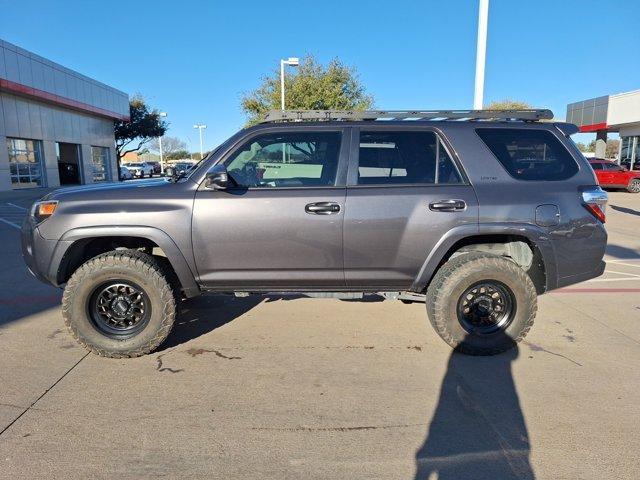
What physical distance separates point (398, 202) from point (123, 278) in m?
2.36

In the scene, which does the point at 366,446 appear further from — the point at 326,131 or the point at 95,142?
the point at 95,142

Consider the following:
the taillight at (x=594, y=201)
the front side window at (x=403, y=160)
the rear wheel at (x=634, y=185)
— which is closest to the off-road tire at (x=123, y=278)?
the front side window at (x=403, y=160)

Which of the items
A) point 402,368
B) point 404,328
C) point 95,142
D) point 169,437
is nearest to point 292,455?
point 169,437

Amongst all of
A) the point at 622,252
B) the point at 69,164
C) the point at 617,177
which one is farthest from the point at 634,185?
the point at 69,164

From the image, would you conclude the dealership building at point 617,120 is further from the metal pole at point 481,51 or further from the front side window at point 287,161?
the front side window at point 287,161

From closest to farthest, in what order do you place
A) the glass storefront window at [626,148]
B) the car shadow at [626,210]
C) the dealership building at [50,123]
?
the car shadow at [626,210]
the dealership building at [50,123]
the glass storefront window at [626,148]

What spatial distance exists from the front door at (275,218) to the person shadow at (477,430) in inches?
50.3

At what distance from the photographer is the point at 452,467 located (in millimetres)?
2482

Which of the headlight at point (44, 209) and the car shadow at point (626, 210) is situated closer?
the headlight at point (44, 209)

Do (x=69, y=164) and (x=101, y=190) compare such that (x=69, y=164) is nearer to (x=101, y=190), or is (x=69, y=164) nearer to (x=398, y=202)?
(x=101, y=190)

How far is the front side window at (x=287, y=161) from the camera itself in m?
3.82

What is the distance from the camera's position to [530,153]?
3.99 metres

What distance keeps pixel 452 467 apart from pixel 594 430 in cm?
106

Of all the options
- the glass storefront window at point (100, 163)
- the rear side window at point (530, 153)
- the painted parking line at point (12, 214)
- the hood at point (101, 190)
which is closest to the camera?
the hood at point (101, 190)
